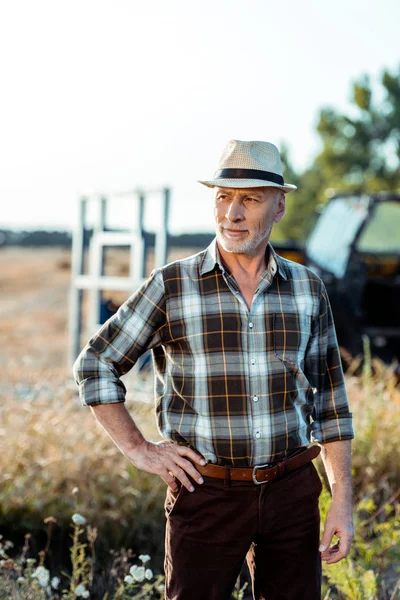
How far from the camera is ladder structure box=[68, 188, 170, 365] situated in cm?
715

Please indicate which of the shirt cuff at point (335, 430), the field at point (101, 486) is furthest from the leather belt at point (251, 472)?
the field at point (101, 486)

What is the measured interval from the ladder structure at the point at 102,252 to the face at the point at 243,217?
4.49m

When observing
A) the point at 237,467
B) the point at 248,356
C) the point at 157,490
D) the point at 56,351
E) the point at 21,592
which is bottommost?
the point at 56,351

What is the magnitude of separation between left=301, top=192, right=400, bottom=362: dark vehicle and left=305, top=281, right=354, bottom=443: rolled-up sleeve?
5.14 m

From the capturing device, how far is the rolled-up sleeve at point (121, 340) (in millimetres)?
2430

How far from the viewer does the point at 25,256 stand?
1578 inches

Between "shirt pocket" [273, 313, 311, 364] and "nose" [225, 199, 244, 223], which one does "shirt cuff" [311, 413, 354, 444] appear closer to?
"shirt pocket" [273, 313, 311, 364]

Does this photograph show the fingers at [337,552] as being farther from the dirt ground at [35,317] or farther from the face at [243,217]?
the dirt ground at [35,317]

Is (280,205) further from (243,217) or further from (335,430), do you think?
(335,430)

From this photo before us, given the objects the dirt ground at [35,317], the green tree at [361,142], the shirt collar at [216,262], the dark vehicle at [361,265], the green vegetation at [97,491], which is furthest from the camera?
the green tree at [361,142]

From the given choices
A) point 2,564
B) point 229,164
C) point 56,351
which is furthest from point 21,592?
point 56,351

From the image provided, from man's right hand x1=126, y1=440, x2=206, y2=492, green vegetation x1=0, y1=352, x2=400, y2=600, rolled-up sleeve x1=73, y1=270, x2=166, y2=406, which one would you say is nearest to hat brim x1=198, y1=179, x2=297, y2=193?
rolled-up sleeve x1=73, y1=270, x2=166, y2=406

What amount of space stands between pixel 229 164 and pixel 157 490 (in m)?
2.44

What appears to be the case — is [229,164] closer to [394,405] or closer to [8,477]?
[8,477]
